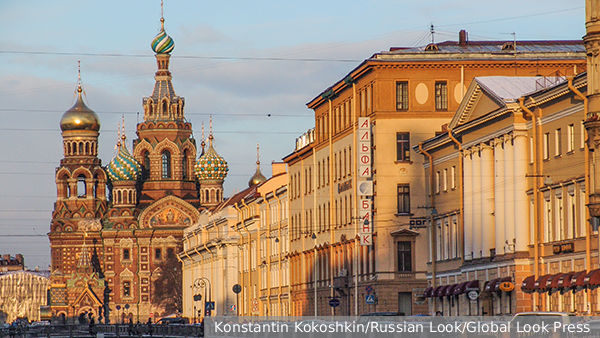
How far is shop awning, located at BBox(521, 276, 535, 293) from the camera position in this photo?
51625 millimetres

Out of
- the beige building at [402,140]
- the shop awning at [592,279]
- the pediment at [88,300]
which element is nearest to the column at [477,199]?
the beige building at [402,140]

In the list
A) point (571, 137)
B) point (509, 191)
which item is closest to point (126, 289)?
point (509, 191)

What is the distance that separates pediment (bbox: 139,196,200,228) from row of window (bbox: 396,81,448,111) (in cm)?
12547

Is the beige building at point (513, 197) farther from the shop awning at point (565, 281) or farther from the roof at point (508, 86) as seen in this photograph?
the shop awning at point (565, 281)

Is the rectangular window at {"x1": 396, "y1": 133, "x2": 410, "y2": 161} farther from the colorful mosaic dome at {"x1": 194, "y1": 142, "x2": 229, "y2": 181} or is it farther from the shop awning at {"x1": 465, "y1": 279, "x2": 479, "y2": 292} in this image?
the colorful mosaic dome at {"x1": 194, "y1": 142, "x2": 229, "y2": 181}

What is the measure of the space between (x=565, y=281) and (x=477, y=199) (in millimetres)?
11148

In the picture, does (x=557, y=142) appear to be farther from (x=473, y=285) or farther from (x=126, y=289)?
(x=126, y=289)

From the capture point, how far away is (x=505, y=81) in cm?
5731

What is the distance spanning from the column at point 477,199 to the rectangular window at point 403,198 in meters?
12.3

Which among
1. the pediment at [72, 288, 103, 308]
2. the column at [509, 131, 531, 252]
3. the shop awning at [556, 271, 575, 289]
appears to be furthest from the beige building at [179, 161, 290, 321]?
the pediment at [72, 288, 103, 308]

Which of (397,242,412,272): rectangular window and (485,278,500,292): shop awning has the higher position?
(397,242,412,272): rectangular window

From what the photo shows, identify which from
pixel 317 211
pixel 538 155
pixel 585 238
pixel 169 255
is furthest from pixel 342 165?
pixel 169 255

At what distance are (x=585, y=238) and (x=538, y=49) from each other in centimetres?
2947

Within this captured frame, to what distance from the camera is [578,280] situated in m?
46.7
